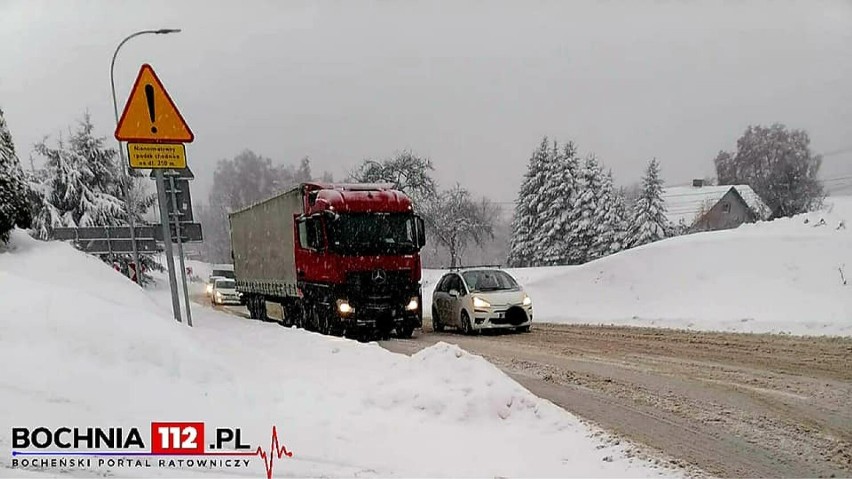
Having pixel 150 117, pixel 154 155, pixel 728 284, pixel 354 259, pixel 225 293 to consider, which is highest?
pixel 150 117

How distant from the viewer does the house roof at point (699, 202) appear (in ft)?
198

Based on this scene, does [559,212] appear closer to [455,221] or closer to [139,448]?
[455,221]

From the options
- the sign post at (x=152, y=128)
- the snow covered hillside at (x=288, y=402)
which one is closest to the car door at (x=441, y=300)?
the snow covered hillside at (x=288, y=402)

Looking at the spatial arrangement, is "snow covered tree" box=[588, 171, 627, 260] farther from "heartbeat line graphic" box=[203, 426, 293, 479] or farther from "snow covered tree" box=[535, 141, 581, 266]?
"heartbeat line graphic" box=[203, 426, 293, 479]

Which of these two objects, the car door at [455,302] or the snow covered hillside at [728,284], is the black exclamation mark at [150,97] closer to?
the car door at [455,302]

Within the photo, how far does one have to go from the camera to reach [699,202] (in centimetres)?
→ 6831

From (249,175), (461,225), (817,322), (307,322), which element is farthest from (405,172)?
(817,322)

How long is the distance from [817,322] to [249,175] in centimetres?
7037

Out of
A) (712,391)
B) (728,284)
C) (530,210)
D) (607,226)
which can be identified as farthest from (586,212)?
(712,391)

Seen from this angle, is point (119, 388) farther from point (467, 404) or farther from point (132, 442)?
point (467, 404)

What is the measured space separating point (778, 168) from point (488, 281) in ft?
194

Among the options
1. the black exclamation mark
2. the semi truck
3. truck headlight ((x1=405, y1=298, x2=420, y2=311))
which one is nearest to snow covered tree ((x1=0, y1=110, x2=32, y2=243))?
the black exclamation mark

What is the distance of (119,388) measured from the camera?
4965mm

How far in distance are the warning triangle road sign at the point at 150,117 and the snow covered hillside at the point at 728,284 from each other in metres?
12.3
